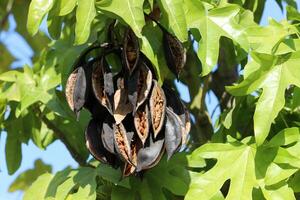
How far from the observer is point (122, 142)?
1.52 m

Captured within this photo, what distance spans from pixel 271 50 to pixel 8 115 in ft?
2.48

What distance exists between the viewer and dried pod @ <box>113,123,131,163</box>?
151 centimetres

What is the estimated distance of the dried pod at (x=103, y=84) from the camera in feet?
5.06

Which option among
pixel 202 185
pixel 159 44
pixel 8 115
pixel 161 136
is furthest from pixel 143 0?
pixel 8 115

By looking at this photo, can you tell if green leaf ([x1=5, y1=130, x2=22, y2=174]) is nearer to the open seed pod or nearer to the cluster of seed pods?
the cluster of seed pods

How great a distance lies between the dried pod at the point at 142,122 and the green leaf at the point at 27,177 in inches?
51.9

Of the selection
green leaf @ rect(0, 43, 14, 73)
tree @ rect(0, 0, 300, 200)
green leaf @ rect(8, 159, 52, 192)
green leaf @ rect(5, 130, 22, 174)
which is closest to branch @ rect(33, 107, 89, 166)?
tree @ rect(0, 0, 300, 200)

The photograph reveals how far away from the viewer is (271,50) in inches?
63.1

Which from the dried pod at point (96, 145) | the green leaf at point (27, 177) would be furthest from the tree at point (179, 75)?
the green leaf at point (27, 177)

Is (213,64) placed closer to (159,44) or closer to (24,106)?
(159,44)

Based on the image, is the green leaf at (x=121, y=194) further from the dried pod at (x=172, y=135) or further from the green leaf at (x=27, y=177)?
the green leaf at (x=27, y=177)

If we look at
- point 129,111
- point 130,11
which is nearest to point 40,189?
point 129,111

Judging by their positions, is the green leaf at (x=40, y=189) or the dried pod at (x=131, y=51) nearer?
the dried pod at (x=131, y=51)

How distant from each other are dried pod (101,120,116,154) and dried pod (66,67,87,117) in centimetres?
7
